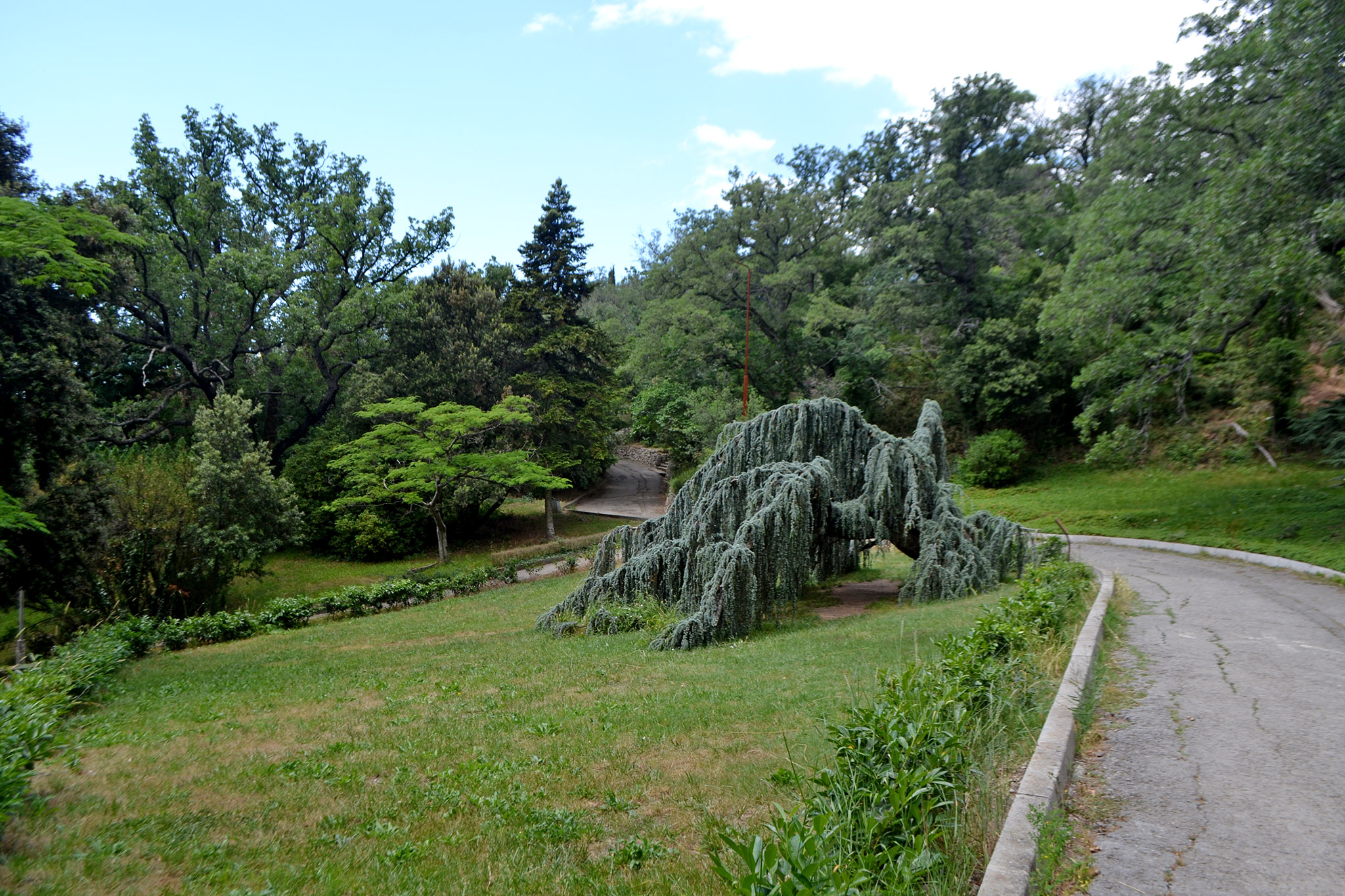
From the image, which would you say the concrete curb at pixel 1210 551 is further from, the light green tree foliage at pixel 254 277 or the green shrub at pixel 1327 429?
the light green tree foliage at pixel 254 277

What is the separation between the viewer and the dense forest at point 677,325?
1368 centimetres

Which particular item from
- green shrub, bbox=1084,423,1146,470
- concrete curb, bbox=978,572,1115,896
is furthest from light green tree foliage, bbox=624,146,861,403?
concrete curb, bbox=978,572,1115,896

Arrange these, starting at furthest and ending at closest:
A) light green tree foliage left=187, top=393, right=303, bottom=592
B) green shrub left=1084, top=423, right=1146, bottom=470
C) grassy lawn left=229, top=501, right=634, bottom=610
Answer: grassy lawn left=229, top=501, right=634, bottom=610
light green tree foliage left=187, top=393, right=303, bottom=592
green shrub left=1084, top=423, right=1146, bottom=470

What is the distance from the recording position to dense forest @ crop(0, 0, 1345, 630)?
13680mm

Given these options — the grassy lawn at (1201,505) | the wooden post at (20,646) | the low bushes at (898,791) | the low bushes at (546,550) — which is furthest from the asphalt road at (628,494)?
the low bushes at (898,791)

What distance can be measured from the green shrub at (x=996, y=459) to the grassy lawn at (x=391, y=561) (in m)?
15.6

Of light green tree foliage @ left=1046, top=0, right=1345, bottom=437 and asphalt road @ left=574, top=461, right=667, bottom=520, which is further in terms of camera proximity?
asphalt road @ left=574, top=461, right=667, bottom=520

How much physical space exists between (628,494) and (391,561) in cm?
1563

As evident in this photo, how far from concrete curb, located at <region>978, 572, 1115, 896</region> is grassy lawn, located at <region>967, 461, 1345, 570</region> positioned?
1085 cm

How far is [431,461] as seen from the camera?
24.0 meters

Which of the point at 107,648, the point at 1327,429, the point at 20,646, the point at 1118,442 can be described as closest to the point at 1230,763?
the point at 1118,442

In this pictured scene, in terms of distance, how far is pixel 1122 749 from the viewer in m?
4.59

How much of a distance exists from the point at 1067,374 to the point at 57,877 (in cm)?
3190

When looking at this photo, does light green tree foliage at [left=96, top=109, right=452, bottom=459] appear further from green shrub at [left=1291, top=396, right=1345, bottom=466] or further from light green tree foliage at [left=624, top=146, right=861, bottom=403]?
green shrub at [left=1291, top=396, right=1345, bottom=466]
